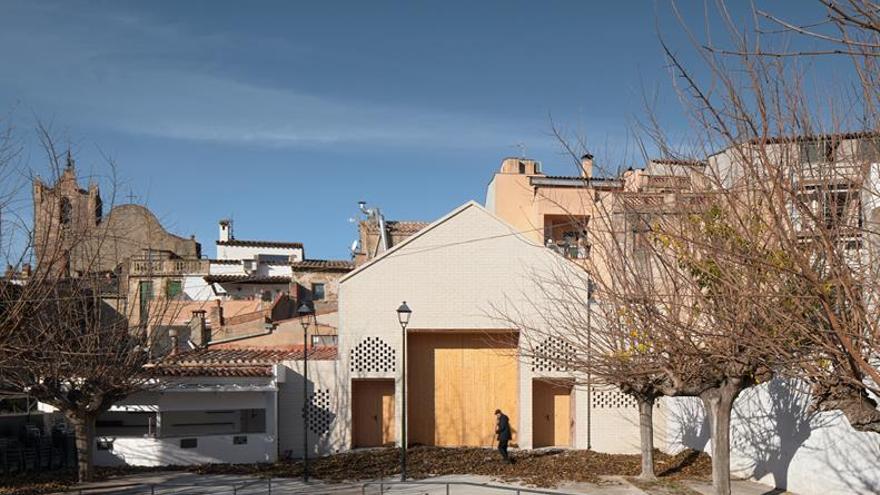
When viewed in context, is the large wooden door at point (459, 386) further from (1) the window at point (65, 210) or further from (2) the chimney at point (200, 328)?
(1) the window at point (65, 210)

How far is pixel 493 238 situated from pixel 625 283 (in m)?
8.99

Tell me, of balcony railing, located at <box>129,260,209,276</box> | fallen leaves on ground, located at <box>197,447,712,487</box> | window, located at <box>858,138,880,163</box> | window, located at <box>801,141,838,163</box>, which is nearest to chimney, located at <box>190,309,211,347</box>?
balcony railing, located at <box>129,260,209,276</box>

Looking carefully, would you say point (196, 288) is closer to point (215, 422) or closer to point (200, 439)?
point (215, 422)

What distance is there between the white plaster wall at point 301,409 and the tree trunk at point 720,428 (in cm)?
1141

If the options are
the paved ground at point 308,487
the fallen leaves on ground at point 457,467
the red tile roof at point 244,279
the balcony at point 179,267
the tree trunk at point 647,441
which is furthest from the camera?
the balcony at point 179,267

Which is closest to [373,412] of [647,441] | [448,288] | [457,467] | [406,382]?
[406,382]

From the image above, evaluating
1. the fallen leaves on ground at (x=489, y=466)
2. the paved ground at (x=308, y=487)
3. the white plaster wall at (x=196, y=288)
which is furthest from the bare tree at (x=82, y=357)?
the white plaster wall at (x=196, y=288)

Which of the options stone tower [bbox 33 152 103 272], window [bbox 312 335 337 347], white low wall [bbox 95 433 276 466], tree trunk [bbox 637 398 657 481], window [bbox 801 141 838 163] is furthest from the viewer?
window [bbox 312 335 337 347]

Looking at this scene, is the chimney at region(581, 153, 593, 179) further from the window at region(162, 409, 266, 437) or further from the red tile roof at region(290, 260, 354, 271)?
the red tile roof at region(290, 260, 354, 271)

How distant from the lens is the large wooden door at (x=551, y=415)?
23062 mm

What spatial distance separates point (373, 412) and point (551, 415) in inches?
211

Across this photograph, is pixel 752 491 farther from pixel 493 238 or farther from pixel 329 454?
pixel 329 454

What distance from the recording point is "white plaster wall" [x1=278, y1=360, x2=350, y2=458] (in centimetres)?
2152

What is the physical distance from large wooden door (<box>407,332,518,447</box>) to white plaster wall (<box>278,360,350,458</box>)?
224 cm
